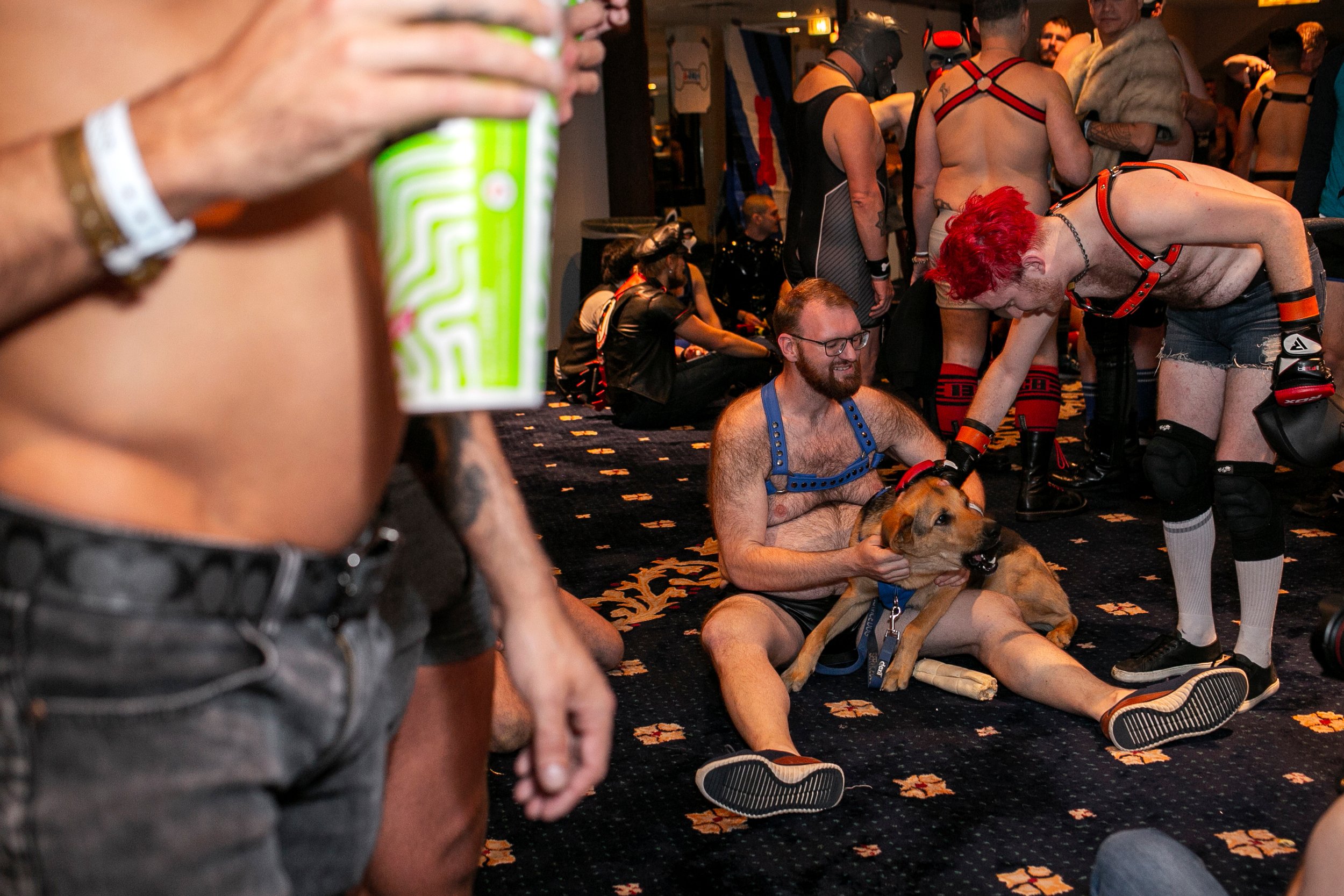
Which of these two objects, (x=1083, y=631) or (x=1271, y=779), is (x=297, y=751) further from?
(x=1083, y=631)

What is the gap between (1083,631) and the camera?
11.0 ft

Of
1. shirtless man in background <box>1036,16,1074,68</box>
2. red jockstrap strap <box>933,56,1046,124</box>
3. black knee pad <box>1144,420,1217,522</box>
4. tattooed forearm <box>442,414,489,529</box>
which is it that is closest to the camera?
tattooed forearm <box>442,414,489,529</box>

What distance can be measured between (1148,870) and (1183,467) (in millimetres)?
1829

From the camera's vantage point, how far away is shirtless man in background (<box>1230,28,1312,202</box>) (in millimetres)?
5863

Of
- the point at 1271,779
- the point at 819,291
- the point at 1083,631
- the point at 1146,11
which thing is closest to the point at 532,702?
the point at 1271,779

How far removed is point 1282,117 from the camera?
597 cm

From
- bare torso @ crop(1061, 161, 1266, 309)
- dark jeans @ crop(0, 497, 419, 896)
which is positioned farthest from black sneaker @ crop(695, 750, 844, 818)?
dark jeans @ crop(0, 497, 419, 896)

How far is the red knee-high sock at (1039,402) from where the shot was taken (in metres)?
4.48

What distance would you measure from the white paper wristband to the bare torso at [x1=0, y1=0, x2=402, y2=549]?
8cm

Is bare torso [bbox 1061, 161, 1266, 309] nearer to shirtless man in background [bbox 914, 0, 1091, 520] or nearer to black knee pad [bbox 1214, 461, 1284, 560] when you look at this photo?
black knee pad [bbox 1214, 461, 1284, 560]

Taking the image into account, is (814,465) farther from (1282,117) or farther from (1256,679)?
(1282,117)

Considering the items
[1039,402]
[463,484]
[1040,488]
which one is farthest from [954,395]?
[463,484]

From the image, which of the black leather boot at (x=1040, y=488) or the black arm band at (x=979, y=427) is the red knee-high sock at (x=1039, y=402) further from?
the black arm band at (x=979, y=427)

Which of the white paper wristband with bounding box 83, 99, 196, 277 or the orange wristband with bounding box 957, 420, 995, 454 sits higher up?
the white paper wristband with bounding box 83, 99, 196, 277
